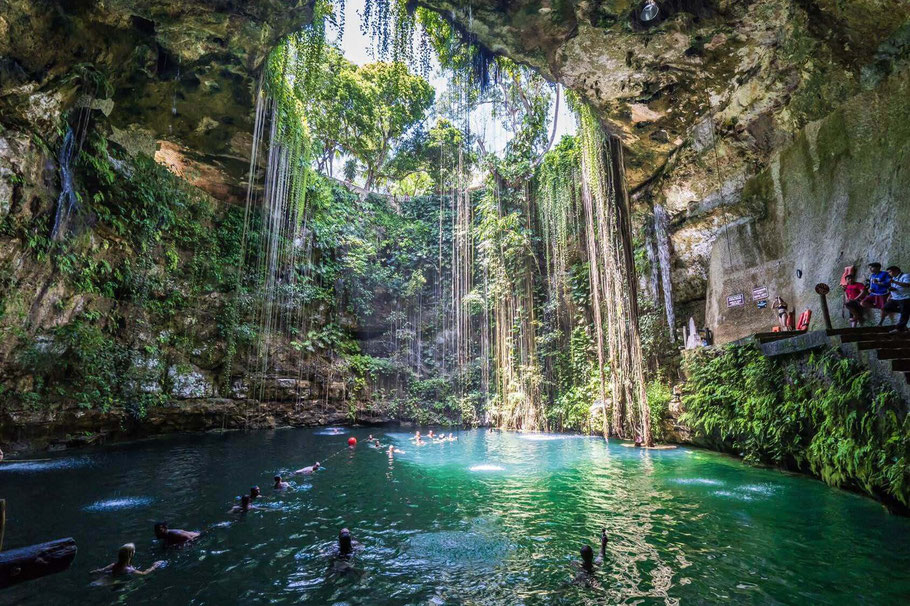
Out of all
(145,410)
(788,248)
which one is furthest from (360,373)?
(788,248)

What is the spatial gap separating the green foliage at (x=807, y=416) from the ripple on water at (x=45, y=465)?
425 inches

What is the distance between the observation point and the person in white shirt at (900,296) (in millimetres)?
5145

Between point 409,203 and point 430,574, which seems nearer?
point 430,574

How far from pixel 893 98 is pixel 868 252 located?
7.46 ft

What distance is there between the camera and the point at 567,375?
14.1 m

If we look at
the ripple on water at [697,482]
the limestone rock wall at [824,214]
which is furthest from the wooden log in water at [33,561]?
the limestone rock wall at [824,214]

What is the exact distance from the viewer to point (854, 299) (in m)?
6.17

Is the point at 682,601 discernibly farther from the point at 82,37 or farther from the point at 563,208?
the point at 563,208

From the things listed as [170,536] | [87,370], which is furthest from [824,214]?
[87,370]

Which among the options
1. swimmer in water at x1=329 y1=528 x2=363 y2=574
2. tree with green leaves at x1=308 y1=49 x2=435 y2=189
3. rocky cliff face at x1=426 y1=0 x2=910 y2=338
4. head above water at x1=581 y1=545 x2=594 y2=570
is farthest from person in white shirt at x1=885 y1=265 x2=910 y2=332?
tree with green leaves at x1=308 y1=49 x2=435 y2=189

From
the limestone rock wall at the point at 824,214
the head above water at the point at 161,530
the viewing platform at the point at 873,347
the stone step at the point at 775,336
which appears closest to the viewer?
the head above water at the point at 161,530

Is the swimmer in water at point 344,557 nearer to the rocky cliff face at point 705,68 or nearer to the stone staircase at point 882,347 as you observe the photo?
the stone staircase at point 882,347

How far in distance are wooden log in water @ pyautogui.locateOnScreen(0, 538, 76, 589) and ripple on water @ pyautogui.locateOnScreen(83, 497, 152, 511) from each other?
12.2 ft

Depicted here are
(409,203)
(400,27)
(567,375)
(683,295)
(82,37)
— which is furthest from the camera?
(409,203)
